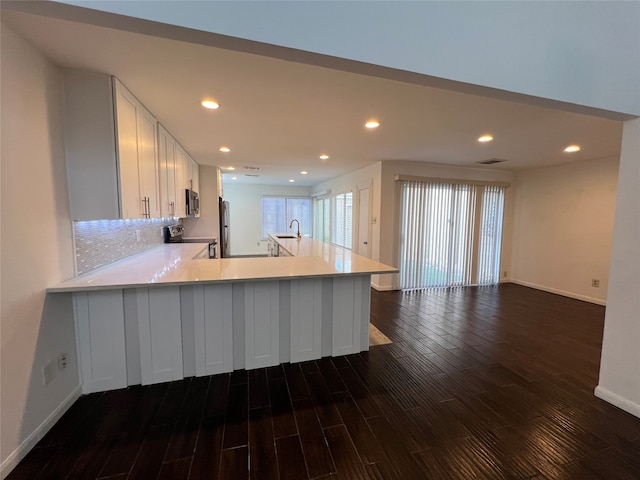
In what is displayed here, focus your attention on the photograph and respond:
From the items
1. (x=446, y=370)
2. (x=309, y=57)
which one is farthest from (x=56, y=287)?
(x=446, y=370)

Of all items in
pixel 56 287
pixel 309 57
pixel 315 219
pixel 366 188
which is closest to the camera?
pixel 309 57

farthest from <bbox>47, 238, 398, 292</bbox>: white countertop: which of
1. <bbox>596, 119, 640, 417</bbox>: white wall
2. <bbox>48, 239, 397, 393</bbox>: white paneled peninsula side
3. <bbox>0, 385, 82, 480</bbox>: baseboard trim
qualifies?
<bbox>596, 119, 640, 417</bbox>: white wall

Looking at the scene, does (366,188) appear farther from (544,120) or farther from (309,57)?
(309,57)

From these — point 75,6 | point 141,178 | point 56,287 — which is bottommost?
point 56,287

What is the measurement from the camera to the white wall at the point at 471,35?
1.10 meters

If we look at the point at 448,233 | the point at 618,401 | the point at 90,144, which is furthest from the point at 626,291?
the point at 90,144

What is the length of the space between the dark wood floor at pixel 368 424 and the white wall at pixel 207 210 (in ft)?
12.8

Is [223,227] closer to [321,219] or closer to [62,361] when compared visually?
[321,219]

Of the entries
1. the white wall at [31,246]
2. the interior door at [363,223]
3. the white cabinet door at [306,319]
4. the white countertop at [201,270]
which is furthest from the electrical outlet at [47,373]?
the interior door at [363,223]

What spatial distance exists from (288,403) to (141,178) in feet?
7.33

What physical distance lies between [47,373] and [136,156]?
5.41ft

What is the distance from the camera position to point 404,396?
6.67 feet

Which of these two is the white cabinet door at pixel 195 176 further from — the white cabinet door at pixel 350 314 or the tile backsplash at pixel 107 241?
the white cabinet door at pixel 350 314

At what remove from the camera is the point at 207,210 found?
562 centimetres
